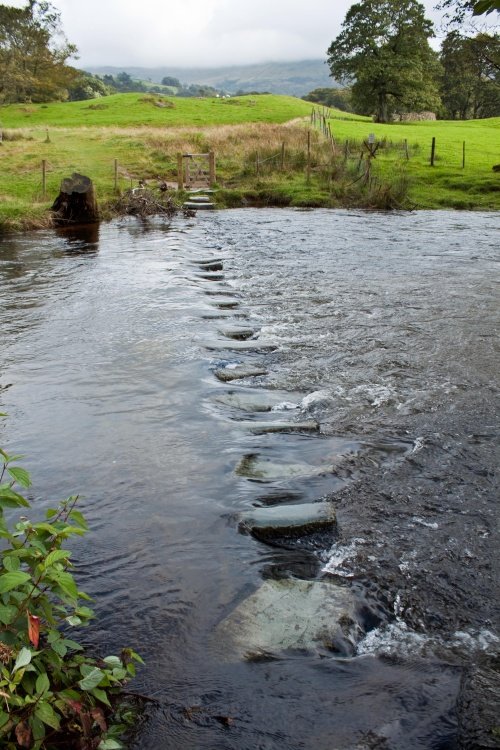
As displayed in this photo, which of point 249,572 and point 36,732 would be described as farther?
point 249,572

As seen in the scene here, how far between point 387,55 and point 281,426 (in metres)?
68.7

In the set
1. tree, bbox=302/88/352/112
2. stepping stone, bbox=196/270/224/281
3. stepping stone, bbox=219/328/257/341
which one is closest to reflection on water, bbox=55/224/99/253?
stepping stone, bbox=196/270/224/281

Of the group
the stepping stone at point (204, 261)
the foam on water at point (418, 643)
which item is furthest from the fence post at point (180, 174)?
the foam on water at point (418, 643)

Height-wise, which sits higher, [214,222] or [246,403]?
[214,222]

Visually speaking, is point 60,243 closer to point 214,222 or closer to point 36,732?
point 214,222

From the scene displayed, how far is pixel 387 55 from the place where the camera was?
213 feet

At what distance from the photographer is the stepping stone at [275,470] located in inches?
221

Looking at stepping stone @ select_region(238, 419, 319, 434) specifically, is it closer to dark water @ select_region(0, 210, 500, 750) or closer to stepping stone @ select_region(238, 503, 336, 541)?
dark water @ select_region(0, 210, 500, 750)

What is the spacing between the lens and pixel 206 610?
398cm

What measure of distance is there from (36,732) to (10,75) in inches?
2627

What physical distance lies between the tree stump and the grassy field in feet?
2.02

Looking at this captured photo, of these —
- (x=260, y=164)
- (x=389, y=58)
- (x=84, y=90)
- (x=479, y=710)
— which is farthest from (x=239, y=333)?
(x=84, y=90)

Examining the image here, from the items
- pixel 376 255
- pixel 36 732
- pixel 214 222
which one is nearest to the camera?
pixel 36 732

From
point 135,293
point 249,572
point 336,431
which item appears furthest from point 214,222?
point 249,572
